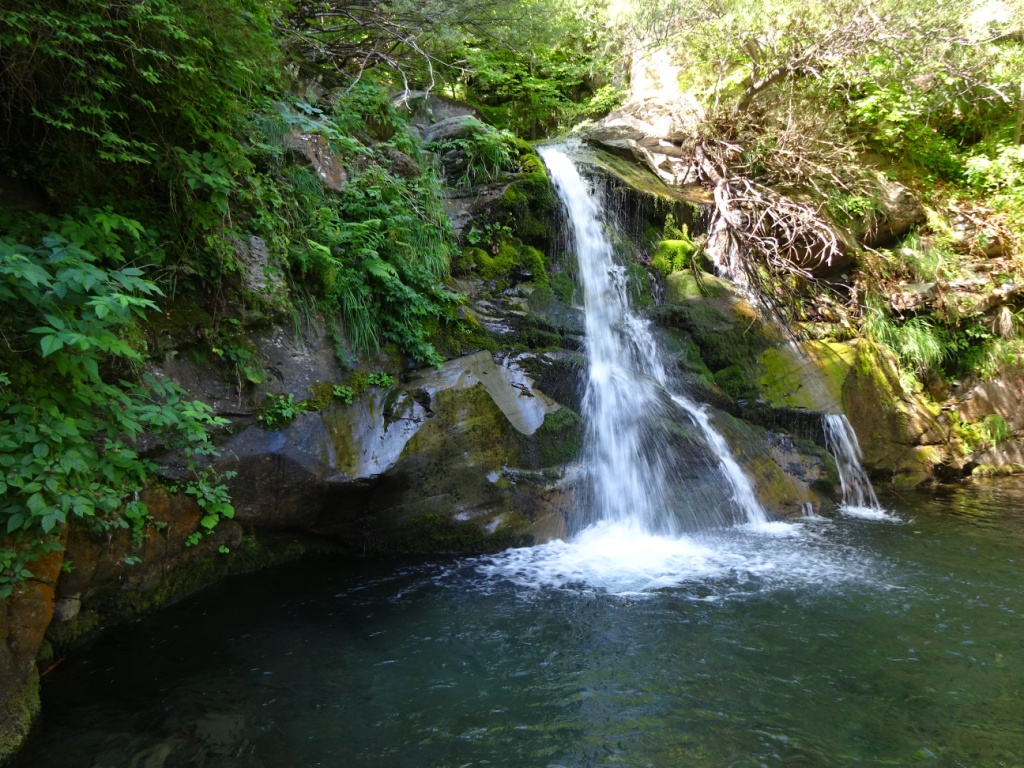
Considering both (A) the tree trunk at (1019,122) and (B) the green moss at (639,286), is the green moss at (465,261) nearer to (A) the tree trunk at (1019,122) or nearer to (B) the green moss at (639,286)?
(B) the green moss at (639,286)

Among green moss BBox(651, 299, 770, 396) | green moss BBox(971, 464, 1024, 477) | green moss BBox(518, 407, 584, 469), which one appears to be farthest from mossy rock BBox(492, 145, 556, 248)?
green moss BBox(971, 464, 1024, 477)

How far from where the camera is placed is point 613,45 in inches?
501

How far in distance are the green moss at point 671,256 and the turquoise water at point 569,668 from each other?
4652mm

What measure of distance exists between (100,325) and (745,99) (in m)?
11.0

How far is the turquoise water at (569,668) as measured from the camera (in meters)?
3.08

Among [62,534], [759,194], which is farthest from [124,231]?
[759,194]

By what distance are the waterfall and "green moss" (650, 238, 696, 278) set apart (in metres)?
0.71

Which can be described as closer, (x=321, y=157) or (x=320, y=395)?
(x=320, y=395)

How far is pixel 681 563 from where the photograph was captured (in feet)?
17.8

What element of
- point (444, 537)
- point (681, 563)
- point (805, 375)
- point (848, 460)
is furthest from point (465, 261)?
point (848, 460)

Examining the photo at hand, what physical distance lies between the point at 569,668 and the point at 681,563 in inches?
79.1

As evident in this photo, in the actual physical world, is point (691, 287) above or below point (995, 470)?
above

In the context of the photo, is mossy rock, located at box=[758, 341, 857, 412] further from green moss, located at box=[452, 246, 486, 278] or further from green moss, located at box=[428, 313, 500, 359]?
green moss, located at box=[452, 246, 486, 278]

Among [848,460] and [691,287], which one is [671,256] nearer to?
[691,287]
